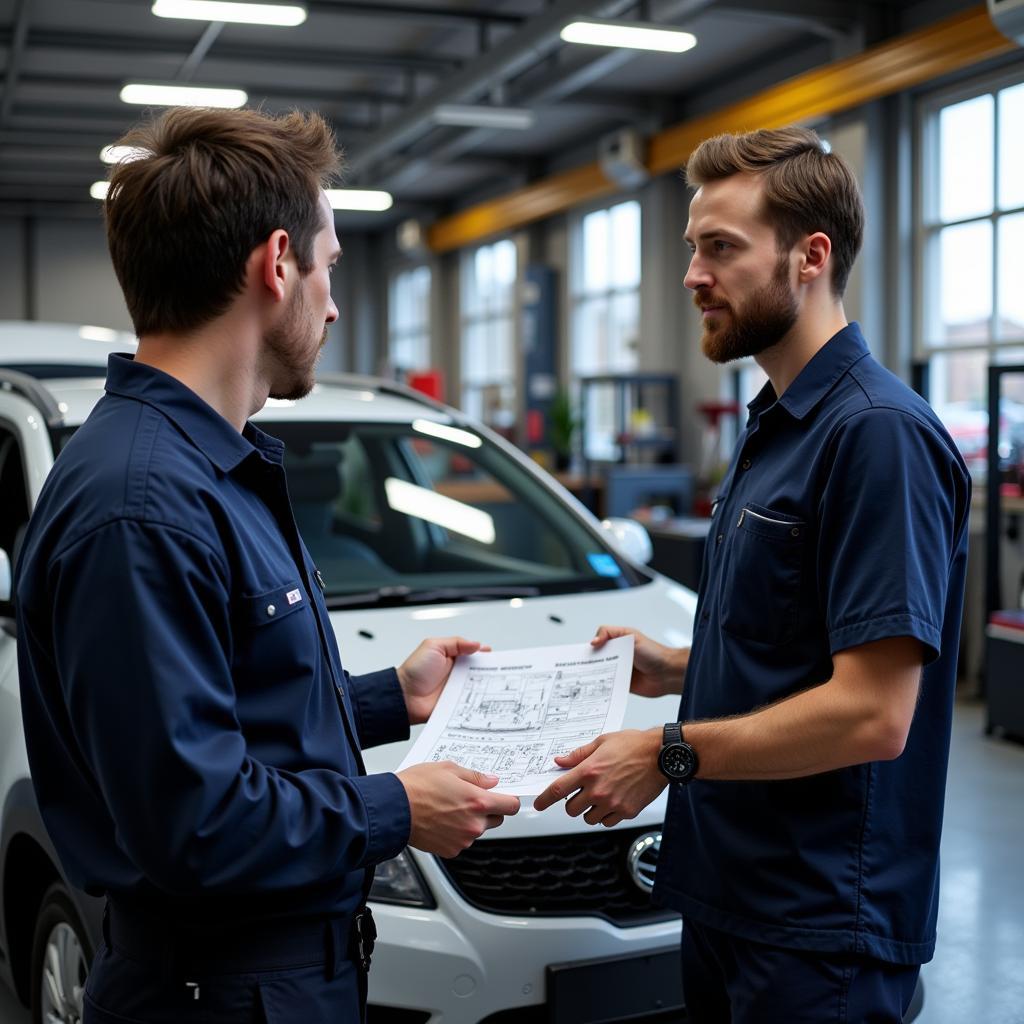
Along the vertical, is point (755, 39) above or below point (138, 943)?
above

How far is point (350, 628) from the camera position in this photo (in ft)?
8.03

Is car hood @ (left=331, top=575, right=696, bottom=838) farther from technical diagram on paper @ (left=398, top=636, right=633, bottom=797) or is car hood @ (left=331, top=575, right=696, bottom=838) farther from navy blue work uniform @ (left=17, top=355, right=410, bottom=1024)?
navy blue work uniform @ (left=17, top=355, right=410, bottom=1024)

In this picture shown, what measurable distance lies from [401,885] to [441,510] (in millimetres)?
1441

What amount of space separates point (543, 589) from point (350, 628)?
52cm

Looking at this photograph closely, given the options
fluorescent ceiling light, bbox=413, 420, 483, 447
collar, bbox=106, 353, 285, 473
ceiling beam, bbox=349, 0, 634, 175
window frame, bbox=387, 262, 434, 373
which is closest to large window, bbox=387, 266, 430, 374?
window frame, bbox=387, 262, 434, 373

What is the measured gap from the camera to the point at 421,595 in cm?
266

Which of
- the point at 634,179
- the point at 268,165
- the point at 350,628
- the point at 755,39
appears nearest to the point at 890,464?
the point at 268,165

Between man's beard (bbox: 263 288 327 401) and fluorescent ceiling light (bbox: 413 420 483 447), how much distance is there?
Answer: 1855 millimetres

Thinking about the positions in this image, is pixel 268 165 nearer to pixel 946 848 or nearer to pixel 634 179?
pixel 946 848

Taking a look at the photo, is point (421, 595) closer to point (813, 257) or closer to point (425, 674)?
point (425, 674)

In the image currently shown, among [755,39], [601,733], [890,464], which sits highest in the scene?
[755,39]

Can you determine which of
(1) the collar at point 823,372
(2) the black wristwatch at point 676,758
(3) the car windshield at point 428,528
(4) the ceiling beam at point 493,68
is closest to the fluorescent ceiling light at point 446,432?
(3) the car windshield at point 428,528

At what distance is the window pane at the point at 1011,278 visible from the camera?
23.9 ft

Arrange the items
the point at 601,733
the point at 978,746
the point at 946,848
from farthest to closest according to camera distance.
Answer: the point at 978,746, the point at 946,848, the point at 601,733
